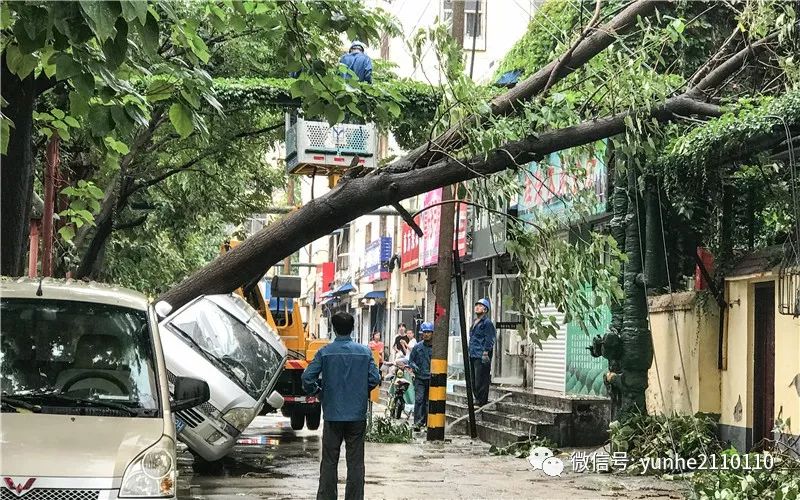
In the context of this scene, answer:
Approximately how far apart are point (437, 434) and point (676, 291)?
513 centimetres

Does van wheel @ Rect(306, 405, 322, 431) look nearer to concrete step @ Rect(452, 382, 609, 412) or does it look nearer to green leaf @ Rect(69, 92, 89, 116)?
concrete step @ Rect(452, 382, 609, 412)

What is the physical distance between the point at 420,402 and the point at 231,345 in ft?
21.3

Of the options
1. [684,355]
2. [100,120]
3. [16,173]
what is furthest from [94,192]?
[684,355]

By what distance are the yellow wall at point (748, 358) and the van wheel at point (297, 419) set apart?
28.6 feet

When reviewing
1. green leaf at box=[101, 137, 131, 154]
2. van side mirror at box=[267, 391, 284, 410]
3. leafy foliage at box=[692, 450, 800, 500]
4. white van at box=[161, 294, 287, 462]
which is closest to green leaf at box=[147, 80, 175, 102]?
green leaf at box=[101, 137, 131, 154]

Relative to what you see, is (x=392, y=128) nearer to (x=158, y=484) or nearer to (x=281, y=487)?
(x=281, y=487)

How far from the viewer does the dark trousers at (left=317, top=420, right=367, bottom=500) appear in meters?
9.72

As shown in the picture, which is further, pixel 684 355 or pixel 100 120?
pixel 684 355

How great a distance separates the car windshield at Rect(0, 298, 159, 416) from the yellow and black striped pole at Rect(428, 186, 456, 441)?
10.2 meters

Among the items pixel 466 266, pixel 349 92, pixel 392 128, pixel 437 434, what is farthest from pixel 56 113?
pixel 466 266

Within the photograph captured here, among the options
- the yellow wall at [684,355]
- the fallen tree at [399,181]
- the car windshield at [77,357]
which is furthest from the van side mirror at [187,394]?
the yellow wall at [684,355]

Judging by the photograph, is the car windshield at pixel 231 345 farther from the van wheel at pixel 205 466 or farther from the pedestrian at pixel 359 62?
the pedestrian at pixel 359 62

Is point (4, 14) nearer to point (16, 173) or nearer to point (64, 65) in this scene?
point (64, 65)

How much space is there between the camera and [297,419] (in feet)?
64.6
